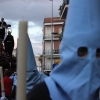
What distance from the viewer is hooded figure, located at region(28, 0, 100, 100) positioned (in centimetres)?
262

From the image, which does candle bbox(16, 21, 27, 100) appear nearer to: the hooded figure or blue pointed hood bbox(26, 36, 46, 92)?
the hooded figure

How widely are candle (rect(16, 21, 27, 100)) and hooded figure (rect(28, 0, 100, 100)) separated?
88 cm

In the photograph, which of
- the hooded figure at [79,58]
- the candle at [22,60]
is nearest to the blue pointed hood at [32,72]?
the hooded figure at [79,58]

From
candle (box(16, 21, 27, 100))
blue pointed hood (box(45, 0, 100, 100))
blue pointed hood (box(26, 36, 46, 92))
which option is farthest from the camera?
blue pointed hood (box(26, 36, 46, 92))

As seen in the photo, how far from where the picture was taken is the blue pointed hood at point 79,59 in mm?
2617

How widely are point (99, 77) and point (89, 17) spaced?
434 mm

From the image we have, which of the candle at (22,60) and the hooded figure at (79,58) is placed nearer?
the candle at (22,60)

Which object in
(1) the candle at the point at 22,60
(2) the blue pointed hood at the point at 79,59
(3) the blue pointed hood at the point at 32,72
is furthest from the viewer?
(3) the blue pointed hood at the point at 32,72

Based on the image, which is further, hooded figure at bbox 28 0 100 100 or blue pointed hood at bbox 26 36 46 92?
blue pointed hood at bbox 26 36 46 92

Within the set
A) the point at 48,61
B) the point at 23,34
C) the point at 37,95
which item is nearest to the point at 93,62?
the point at 37,95

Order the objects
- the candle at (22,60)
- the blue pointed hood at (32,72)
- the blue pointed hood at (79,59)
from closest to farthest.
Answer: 1. the candle at (22,60)
2. the blue pointed hood at (79,59)
3. the blue pointed hood at (32,72)

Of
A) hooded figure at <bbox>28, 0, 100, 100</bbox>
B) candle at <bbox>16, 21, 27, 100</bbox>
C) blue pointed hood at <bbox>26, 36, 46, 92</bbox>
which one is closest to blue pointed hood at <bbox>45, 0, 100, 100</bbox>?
hooded figure at <bbox>28, 0, 100, 100</bbox>

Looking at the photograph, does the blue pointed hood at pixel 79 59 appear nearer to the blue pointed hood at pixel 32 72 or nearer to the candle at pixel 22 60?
the candle at pixel 22 60

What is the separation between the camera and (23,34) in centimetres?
176
